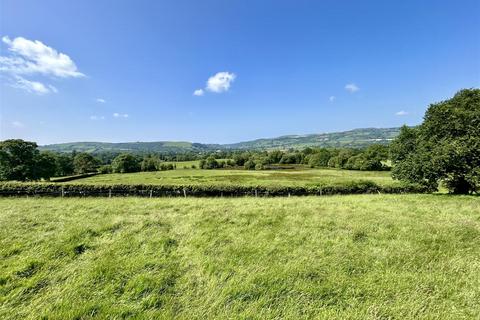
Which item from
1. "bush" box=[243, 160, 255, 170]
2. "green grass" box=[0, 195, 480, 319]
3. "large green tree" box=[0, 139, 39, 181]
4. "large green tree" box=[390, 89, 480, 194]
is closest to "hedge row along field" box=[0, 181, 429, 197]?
"large green tree" box=[390, 89, 480, 194]

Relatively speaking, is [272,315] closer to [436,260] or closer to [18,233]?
[436,260]

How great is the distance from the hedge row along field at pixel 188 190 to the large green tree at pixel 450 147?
3237 mm

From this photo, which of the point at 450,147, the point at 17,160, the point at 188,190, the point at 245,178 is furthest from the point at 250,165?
the point at 450,147

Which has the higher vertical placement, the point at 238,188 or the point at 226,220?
the point at 226,220

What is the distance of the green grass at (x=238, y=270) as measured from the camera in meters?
3.69

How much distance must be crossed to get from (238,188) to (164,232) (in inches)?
677

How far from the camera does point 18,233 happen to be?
22.2 ft

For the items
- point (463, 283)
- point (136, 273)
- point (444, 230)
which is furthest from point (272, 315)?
point (444, 230)

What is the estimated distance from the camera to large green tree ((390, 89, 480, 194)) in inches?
776

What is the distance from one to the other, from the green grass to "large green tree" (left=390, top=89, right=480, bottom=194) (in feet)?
54.0

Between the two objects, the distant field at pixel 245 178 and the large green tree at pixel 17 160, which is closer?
the large green tree at pixel 17 160

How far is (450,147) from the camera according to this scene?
2028cm

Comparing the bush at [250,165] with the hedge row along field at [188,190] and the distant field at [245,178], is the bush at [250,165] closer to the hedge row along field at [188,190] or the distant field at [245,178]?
the distant field at [245,178]

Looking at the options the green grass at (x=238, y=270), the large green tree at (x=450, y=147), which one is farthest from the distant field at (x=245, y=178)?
the green grass at (x=238, y=270)
